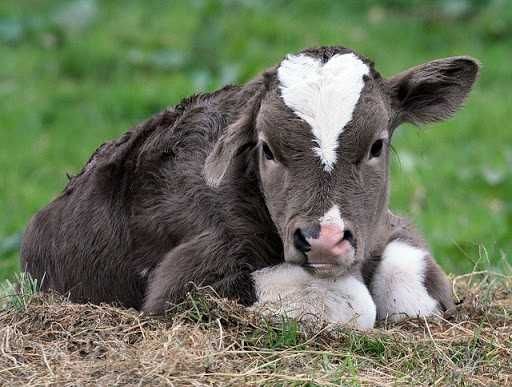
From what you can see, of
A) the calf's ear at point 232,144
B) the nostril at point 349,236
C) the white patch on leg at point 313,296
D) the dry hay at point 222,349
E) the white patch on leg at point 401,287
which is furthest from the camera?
the white patch on leg at point 401,287

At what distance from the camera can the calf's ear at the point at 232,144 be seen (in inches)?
257

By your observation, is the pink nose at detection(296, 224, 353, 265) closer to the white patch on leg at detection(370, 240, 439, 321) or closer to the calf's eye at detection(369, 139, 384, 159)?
the calf's eye at detection(369, 139, 384, 159)

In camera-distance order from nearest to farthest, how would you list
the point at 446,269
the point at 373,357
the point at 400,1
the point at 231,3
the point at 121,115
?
the point at 373,357 < the point at 446,269 < the point at 121,115 < the point at 231,3 < the point at 400,1

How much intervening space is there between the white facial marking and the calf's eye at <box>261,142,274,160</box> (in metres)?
0.57

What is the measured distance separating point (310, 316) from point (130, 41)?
32.5 ft

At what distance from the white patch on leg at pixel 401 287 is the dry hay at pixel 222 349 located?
0.51 ft

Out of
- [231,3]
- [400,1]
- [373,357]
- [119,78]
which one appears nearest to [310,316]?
[373,357]

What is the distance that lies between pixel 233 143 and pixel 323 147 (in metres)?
0.68

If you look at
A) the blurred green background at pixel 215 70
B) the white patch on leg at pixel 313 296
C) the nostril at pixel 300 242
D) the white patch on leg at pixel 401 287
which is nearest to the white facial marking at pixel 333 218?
the nostril at pixel 300 242

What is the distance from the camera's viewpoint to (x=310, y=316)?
626cm

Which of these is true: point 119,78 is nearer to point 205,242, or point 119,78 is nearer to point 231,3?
point 231,3

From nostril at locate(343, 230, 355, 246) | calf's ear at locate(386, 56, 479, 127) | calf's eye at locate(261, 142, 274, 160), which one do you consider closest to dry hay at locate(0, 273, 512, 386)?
nostril at locate(343, 230, 355, 246)

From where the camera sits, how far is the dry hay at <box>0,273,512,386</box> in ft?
18.3

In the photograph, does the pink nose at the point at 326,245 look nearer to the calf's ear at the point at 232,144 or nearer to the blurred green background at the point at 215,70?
the calf's ear at the point at 232,144
